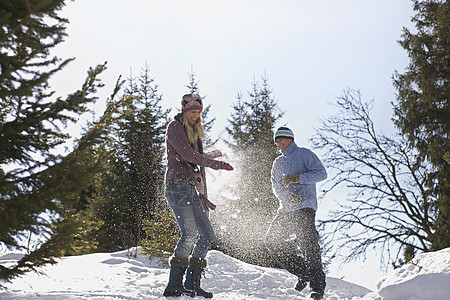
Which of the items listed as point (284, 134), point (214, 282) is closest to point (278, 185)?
point (284, 134)

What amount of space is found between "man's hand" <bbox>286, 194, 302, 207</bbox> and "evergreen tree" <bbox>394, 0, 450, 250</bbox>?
28.1 ft

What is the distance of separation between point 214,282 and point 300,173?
2243mm

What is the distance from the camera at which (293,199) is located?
206 inches

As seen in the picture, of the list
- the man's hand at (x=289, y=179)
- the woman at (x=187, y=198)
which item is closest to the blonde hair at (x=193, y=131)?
the woman at (x=187, y=198)

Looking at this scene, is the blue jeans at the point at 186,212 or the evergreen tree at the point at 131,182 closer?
the blue jeans at the point at 186,212

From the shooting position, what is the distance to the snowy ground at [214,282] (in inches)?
144

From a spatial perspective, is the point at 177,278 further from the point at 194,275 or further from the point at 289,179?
the point at 289,179

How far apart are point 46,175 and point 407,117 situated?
1268 cm

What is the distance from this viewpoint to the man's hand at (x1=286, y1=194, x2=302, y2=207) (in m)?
5.21

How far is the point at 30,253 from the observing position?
2.83 metres

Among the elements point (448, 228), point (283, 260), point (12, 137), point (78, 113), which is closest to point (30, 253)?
point (12, 137)

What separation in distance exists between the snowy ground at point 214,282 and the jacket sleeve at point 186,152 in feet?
4.58

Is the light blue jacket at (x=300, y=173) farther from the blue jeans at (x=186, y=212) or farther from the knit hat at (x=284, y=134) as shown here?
the blue jeans at (x=186, y=212)

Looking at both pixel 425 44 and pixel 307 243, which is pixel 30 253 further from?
pixel 425 44
